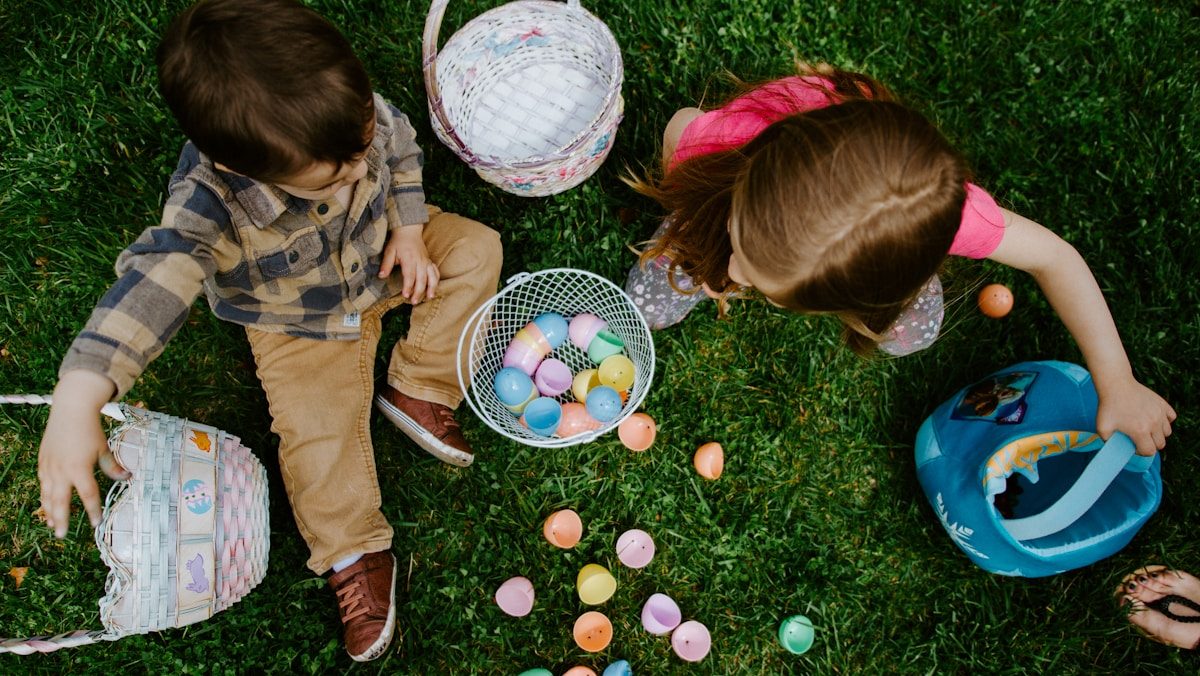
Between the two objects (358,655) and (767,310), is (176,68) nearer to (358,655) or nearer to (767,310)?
(358,655)

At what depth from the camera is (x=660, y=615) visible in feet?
7.32

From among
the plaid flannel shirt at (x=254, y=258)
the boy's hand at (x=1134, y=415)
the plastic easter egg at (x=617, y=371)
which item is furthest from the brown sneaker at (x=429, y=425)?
the boy's hand at (x=1134, y=415)

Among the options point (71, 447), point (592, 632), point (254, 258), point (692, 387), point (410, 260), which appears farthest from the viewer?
point (692, 387)

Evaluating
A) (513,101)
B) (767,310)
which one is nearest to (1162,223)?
(767,310)

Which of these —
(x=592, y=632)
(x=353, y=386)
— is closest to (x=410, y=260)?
(x=353, y=386)

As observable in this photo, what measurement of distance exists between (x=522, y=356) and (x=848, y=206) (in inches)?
41.9

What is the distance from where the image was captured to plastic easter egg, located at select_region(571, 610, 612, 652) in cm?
219

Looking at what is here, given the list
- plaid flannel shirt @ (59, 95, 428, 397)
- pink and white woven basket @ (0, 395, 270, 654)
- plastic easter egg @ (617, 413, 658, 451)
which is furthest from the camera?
plastic easter egg @ (617, 413, 658, 451)

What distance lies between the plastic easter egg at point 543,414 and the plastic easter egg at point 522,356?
0.40 feet

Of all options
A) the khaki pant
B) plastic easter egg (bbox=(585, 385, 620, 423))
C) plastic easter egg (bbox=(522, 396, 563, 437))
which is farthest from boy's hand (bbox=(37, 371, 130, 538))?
plastic easter egg (bbox=(585, 385, 620, 423))

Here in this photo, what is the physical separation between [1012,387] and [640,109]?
4.59ft

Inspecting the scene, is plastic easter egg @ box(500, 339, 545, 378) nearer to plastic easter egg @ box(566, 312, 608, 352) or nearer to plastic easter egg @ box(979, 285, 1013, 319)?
plastic easter egg @ box(566, 312, 608, 352)

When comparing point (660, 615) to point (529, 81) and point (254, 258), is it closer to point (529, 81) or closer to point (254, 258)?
point (254, 258)

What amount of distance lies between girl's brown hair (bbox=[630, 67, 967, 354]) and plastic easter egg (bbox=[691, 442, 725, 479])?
79cm
